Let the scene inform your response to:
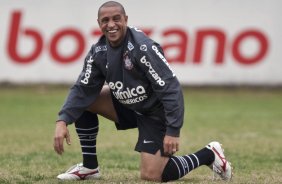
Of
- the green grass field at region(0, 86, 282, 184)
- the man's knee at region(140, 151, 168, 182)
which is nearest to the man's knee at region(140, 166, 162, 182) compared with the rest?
the man's knee at region(140, 151, 168, 182)

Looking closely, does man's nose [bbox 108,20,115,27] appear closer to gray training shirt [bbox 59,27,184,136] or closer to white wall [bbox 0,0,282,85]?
gray training shirt [bbox 59,27,184,136]

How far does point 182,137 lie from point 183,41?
8.62 metres

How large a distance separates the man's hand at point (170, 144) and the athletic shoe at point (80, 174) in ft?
3.17

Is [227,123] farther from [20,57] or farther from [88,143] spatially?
[20,57]

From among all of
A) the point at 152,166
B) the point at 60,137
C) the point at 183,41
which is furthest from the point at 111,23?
the point at 183,41

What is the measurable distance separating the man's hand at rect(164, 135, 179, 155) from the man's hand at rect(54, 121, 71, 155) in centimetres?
83

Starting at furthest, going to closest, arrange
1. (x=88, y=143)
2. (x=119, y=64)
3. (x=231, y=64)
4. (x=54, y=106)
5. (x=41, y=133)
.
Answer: (x=231, y=64) < (x=54, y=106) < (x=41, y=133) < (x=88, y=143) < (x=119, y=64)

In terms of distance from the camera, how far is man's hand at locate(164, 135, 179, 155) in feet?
22.5

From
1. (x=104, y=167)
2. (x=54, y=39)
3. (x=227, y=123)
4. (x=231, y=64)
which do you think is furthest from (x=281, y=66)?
(x=104, y=167)

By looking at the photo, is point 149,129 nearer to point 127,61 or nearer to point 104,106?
point 104,106

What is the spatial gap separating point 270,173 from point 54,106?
953 cm

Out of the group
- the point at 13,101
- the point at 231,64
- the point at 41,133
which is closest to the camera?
the point at 41,133

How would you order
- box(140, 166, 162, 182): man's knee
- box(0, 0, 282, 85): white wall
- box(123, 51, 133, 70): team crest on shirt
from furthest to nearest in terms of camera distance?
box(0, 0, 282, 85): white wall → box(140, 166, 162, 182): man's knee → box(123, 51, 133, 70): team crest on shirt

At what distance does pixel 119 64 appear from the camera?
7.09 m
